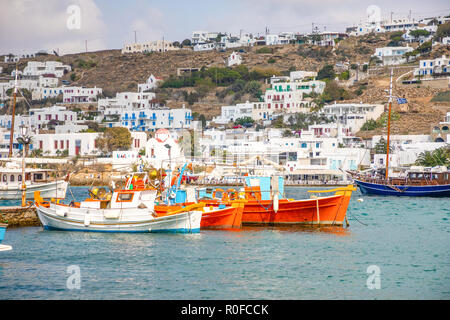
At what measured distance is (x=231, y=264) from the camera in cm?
2819

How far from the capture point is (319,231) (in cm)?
3734

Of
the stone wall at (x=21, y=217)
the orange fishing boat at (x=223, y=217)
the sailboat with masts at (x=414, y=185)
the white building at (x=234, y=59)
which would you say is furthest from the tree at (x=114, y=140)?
the white building at (x=234, y=59)

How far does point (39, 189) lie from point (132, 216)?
23.8 m

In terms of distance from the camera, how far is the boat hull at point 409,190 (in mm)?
66125

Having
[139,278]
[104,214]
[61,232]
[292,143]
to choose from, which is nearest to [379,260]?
[139,278]

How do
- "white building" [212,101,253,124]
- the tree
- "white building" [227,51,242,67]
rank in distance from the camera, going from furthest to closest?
"white building" [227,51,242,67] → "white building" [212,101,253,124] → the tree

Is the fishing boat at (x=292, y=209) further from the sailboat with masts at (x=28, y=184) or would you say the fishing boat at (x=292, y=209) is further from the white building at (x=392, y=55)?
the white building at (x=392, y=55)

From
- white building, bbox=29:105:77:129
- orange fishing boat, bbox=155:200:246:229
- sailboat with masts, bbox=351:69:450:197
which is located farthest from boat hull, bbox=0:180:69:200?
white building, bbox=29:105:77:129

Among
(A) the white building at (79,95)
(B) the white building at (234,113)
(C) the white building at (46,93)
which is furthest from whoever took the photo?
(C) the white building at (46,93)

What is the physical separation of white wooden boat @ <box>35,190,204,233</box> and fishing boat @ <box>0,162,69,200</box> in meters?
20.5

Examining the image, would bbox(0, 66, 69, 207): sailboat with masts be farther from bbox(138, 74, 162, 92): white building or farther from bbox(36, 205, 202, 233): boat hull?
bbox(138, 74, 162, 92): white building

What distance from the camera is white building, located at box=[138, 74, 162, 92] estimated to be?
16950cm

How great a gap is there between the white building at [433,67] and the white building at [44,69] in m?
93.0
